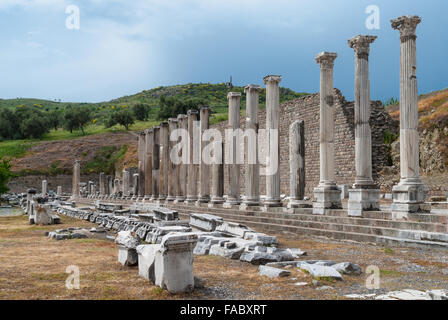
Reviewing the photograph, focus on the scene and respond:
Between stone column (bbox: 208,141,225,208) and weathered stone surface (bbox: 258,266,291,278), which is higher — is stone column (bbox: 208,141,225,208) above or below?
above

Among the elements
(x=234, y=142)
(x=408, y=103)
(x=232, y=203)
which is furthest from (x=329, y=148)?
(x=234, y=142)

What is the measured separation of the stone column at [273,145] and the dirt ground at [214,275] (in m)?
6.01

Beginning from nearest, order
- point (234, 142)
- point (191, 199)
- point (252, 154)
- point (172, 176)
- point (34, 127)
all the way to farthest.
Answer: point (252, 154) → point (234, 142) → point (191, 199) → point (172, 176) → point (34, 127)

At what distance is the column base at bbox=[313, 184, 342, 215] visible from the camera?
539 inches

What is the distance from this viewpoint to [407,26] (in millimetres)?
11562

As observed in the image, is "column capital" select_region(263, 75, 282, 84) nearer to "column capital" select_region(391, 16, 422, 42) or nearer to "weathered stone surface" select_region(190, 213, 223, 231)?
"column capital" select_region(391, 16, 422, 42)

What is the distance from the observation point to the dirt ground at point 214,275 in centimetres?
569

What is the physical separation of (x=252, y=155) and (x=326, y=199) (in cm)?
493

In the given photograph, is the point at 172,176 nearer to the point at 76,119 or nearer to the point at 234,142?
the point at 234,142

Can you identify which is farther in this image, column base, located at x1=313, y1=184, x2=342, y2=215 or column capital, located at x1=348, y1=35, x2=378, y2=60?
column base, located at x1=313, y1=184, x2=342, y2=215

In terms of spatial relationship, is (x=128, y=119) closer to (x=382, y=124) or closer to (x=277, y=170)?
(x=382, y=124)

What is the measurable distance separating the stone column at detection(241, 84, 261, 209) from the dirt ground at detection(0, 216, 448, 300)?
23.9 ft

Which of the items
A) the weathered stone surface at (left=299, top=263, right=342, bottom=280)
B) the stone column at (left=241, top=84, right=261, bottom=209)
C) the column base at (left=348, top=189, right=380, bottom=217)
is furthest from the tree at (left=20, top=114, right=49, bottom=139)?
the weathered stone surface at (left=299, top=263, right=342, bottom=280)

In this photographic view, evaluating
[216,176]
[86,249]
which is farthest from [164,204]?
[86,249]
